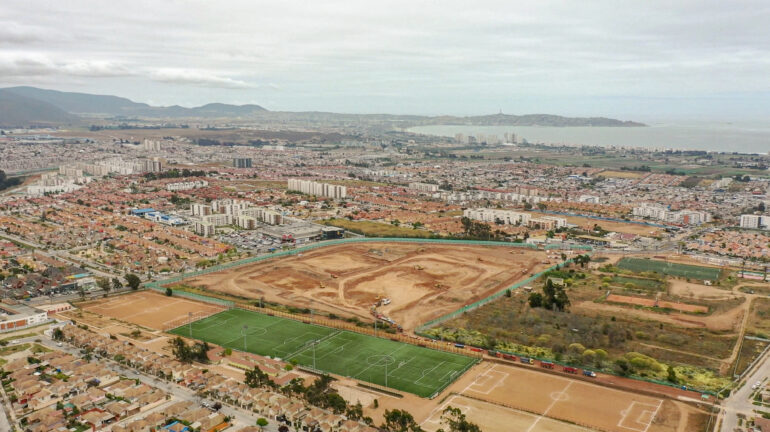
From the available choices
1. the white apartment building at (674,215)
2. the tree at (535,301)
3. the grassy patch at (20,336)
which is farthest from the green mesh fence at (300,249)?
the white apartment building at (674,215)

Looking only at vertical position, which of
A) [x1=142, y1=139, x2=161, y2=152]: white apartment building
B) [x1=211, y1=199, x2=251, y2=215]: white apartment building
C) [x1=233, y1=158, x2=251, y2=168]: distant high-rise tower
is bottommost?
[x1=211, y1=199, x2=251, y2=215]: white apartment building

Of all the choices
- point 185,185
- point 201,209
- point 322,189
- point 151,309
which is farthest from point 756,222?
point 185,185

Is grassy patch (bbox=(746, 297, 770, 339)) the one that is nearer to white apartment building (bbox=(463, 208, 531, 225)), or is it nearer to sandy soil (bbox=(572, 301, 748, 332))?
sandy soil (bbox=(572, 301, 748, 332))

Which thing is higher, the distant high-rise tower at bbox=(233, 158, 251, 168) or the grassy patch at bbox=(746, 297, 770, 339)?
the distant high-rise tower at bbox=(233, 158, 251, 168)

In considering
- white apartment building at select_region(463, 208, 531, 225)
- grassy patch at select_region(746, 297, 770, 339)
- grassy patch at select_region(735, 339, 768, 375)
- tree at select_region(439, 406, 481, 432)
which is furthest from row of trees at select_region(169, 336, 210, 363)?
white apartment building at select_region(463, 208, 531, 225)

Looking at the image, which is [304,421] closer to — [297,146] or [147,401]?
[147,401]

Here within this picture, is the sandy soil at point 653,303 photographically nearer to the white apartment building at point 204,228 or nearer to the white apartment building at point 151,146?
the white apartment building at point 204,228
